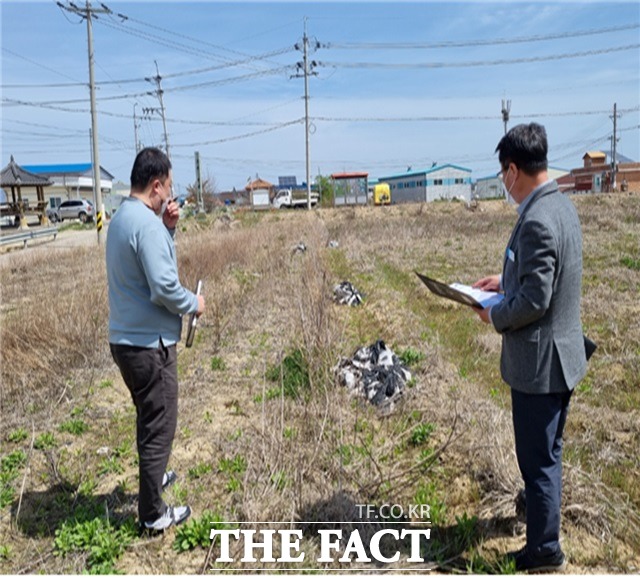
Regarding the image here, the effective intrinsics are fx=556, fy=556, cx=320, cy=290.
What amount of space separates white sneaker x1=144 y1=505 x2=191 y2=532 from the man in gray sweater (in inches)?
0.5

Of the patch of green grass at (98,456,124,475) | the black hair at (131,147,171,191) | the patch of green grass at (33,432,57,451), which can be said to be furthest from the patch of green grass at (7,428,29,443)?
the black hair at (131,147,171,191)

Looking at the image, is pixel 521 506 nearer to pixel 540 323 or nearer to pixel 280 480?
pixel 540 323

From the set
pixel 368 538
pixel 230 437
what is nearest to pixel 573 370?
pixel 368 538

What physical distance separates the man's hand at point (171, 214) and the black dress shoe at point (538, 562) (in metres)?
2.30

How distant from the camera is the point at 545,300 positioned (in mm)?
2150

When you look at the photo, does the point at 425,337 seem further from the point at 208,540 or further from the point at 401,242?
the point at 401,242

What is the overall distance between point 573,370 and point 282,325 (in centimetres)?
468

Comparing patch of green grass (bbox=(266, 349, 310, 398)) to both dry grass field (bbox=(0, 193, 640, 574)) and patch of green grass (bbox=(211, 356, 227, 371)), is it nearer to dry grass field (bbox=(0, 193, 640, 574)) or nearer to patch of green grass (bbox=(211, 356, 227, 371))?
dry grass field (bbox=(0, 193, 640, 574))

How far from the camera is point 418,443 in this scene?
143 inches

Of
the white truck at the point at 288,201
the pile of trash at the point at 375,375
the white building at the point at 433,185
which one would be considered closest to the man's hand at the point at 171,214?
the pile of trash at the point at 375,375

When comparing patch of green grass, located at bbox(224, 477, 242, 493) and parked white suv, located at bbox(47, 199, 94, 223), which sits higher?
parked white suv, located at bbox(47, 199, 94, 223)

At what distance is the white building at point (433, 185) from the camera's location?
150 ft

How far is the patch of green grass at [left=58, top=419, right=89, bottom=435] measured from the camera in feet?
13.4

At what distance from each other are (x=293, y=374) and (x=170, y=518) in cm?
209
